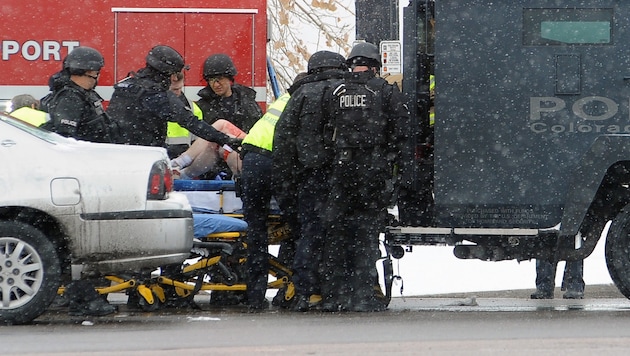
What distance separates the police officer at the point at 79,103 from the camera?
9.80 metres

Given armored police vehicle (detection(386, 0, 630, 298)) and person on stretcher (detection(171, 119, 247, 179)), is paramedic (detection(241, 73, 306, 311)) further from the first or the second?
armored police vehicle (detection(386, 0, 630, 298))

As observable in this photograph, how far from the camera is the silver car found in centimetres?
870

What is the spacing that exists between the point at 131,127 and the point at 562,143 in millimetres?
3280

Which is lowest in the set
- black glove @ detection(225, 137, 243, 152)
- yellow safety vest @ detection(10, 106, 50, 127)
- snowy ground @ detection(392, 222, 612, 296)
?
snowy ground @ detection(392, 222, 612, 296)

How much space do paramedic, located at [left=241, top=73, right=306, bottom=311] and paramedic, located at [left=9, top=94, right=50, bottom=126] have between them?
1545mm

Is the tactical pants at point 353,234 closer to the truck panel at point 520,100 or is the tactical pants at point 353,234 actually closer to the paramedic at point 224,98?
the truck panel at point 520,100

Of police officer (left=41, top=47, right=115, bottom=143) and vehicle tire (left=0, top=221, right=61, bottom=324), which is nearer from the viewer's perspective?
vehicle tire (left=0, top=221, right=61, bottom=324)

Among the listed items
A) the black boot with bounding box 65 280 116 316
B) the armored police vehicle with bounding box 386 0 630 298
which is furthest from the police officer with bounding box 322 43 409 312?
the black boot with bounding box 65 280 116 316

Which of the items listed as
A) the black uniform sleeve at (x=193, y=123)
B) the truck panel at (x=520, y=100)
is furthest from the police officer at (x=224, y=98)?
the truck panel at (x=520, y=100)

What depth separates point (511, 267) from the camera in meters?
15.5

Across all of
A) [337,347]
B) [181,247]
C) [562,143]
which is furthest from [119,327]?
[562,143]

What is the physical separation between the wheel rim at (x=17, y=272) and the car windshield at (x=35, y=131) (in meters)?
0.73

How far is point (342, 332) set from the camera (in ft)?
27.2

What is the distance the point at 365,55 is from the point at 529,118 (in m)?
1.28
